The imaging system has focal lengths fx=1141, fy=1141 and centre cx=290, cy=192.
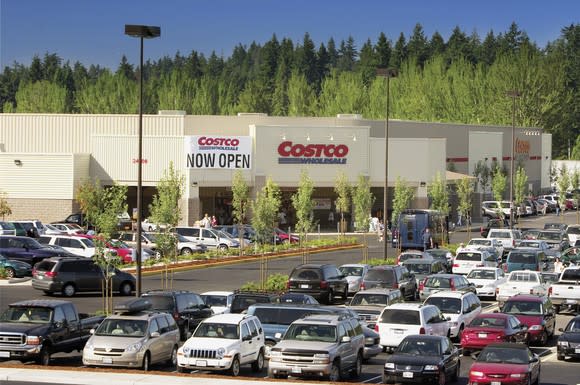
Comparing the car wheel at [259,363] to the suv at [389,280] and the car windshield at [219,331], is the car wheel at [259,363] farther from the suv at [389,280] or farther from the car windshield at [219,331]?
the suv at [389,280]

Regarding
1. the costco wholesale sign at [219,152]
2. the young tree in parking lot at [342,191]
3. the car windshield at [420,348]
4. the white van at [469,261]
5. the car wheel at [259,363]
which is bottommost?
the car wheel at [259,363]

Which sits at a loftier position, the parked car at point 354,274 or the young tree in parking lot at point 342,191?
the young tree in parking lot at point 342,191

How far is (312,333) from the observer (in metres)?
28.1

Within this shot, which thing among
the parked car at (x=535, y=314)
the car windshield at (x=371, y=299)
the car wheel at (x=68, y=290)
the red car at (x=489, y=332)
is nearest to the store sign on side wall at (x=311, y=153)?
the car wheel at (x=68, y=290)

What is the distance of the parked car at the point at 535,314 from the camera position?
3591 cm

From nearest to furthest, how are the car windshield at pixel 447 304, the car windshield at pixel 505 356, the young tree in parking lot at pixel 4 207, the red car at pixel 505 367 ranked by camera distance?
the red car at pixel 505 367, the car windshield at pixel 505 356, the car windshield at pixel 447 304, the young tree in parking lot at pixel 4 207

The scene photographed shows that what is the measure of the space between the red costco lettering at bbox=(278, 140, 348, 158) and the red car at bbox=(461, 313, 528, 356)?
54076 millimetres

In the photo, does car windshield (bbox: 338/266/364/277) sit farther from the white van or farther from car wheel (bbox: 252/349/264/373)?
car wheel (bbox: 252/349/264/373)

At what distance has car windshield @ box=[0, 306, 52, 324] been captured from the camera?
96.8 feet

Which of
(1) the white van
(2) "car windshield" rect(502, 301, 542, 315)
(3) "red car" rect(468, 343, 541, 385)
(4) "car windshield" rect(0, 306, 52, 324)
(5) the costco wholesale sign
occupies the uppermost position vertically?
(5) the costco wholesale sign

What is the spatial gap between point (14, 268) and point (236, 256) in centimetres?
1586

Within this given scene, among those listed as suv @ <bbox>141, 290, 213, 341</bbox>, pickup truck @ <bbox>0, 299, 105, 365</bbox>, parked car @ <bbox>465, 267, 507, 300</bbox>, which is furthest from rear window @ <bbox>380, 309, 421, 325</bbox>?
parked car @ <bbox>465, 267, 507, 300</bbox>

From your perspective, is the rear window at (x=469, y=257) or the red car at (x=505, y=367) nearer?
the red car at (x=505, y=367)

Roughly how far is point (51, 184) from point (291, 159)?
18.3m
